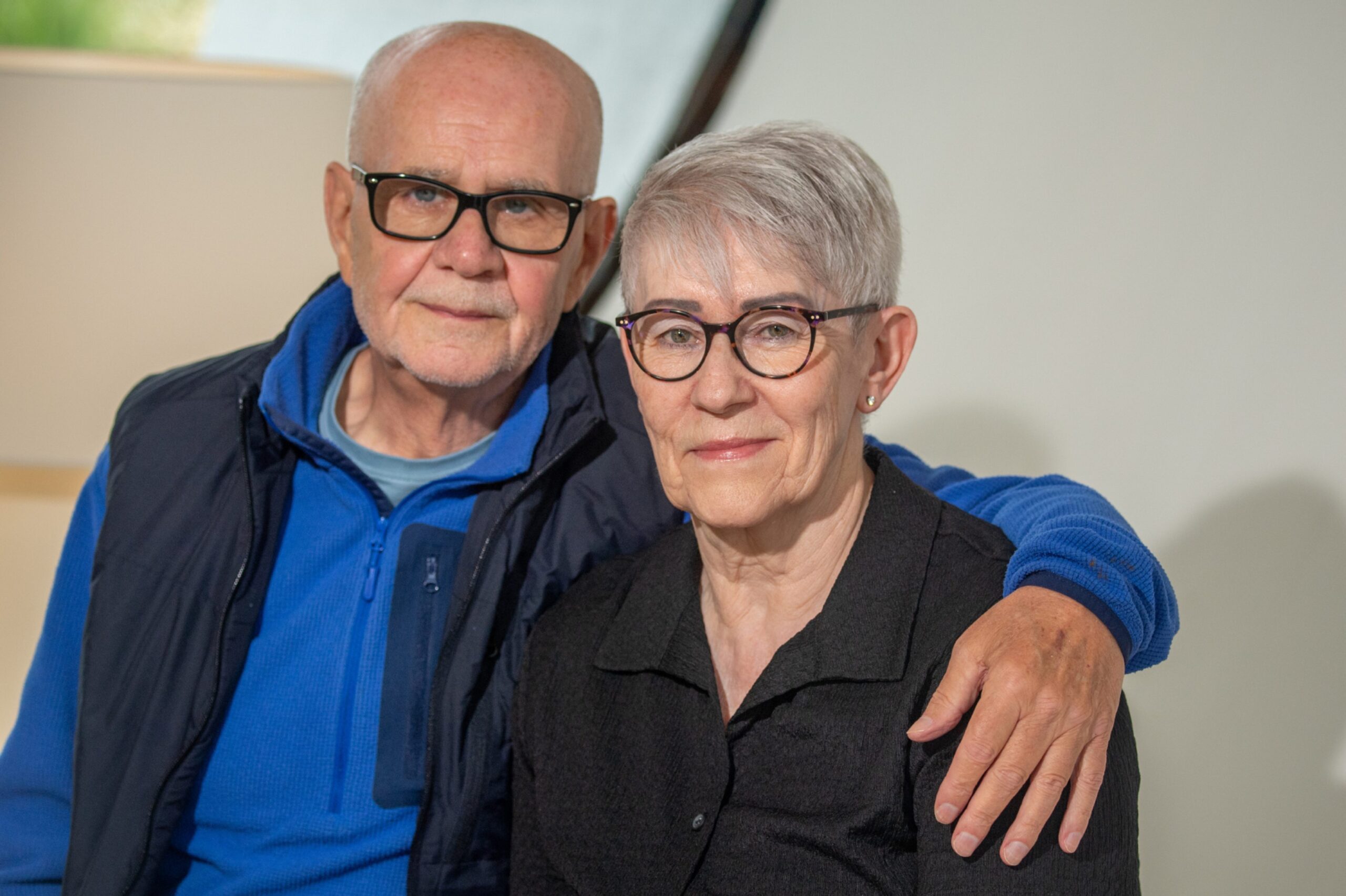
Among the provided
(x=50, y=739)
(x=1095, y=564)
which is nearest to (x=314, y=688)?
(x=50, y=739)

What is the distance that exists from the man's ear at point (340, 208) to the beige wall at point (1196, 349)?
1.27 m

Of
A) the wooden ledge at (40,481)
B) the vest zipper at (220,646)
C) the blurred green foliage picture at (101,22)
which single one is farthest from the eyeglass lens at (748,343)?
the blurred green foliage picture at (101,22)

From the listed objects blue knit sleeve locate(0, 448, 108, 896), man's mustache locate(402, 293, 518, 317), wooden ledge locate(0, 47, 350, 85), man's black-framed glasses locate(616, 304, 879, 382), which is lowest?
blue knit sleeve locate(0, 448, 108, 896)

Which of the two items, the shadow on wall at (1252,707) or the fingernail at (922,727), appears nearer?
the fingernail at (922,727)

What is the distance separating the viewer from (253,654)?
168cm

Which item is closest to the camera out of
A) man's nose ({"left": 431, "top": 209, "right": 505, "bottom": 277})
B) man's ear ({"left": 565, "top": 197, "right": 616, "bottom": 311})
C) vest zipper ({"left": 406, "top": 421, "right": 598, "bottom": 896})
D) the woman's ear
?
the woman's ear

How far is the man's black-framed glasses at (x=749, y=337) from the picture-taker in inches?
51.9

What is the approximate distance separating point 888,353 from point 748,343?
0.21m

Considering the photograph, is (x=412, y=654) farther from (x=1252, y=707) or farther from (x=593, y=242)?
(x=1252, y=707)

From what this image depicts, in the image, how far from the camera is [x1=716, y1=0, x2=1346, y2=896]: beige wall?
1.64 meters

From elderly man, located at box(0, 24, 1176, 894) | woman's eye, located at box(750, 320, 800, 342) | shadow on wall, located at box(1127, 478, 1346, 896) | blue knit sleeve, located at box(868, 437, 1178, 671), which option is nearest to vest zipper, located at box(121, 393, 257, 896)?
elderly man, located at box(0, 24, 1176, 894)

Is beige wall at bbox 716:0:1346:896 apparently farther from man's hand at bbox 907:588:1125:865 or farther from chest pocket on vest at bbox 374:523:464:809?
chest pocket on vest at bbox 374:523:464:809

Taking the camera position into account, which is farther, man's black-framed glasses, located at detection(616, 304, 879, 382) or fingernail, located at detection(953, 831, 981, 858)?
man's black-framed glasses, located at detection(616, 304, 879, 382)

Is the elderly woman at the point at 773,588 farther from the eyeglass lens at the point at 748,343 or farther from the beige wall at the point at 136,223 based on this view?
the beige wall at the point at 136,223
